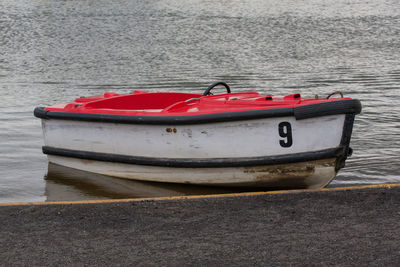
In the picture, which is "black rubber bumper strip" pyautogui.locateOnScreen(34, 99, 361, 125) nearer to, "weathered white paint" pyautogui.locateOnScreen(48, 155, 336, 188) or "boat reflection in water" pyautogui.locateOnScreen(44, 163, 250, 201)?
"weathered white paint" pyautogui.locateOnScreen(48, 155, 336, 188)

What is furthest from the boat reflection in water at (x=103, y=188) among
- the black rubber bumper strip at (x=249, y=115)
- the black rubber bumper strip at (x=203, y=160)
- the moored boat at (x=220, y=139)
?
the black rubber bumper strip at (x=249, y=115)

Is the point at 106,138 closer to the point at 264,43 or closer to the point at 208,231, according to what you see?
the point at 208,231

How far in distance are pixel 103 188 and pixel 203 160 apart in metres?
1.42

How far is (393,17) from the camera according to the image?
91.5ft

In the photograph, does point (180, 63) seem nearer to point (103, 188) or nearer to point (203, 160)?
point (103, 188)

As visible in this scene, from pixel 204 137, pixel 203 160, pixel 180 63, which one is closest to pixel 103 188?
pixel 203 160

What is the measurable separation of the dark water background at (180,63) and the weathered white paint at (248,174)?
0.17 meters

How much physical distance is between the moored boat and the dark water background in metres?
0.39

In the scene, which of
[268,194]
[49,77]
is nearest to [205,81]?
[49,77]

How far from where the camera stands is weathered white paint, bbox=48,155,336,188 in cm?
611

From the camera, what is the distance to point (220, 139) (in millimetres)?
6219

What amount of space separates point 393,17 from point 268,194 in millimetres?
24374

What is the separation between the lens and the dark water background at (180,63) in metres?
7.68

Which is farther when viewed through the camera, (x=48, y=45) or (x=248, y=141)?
(x=48, y=45)
